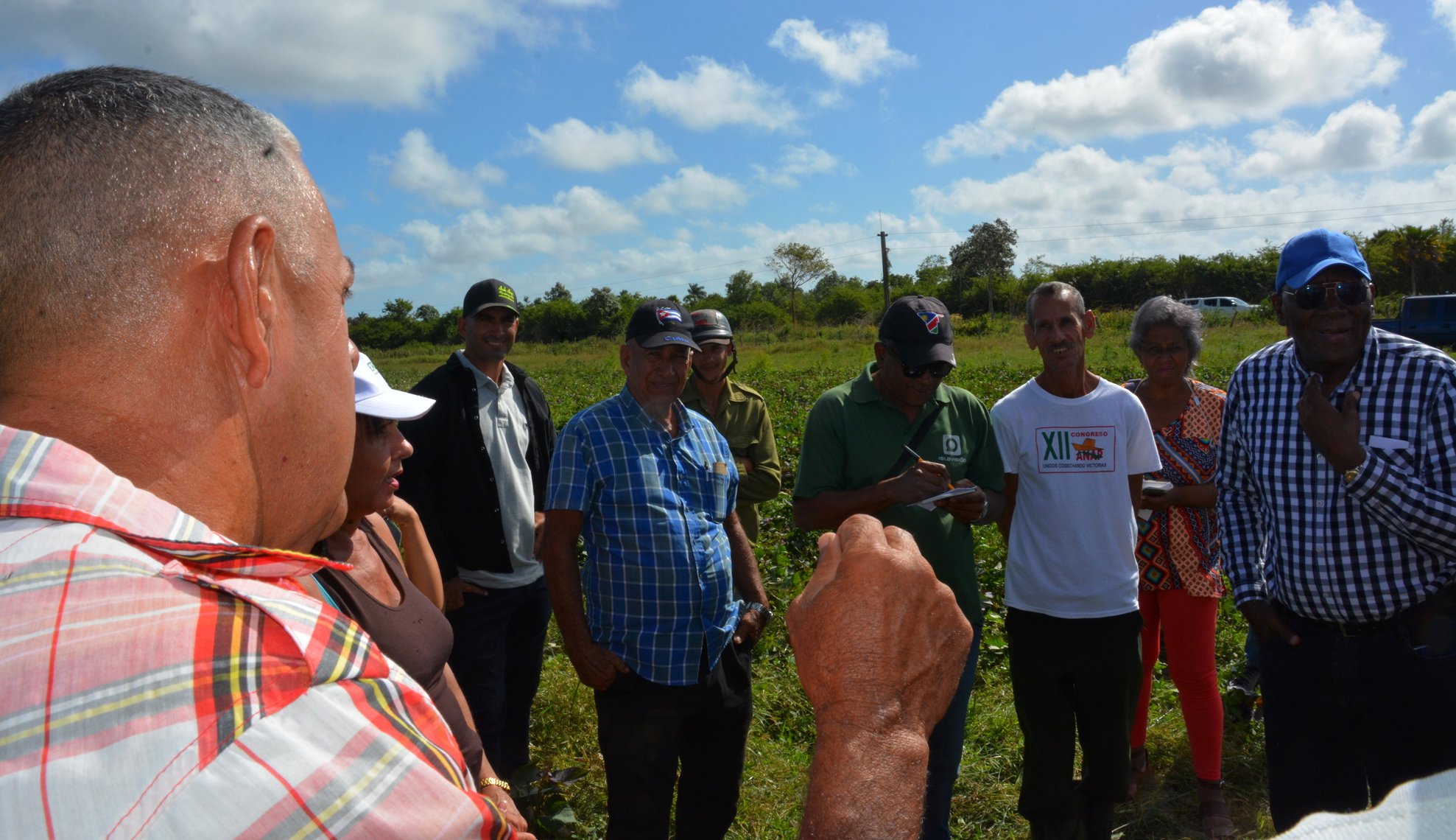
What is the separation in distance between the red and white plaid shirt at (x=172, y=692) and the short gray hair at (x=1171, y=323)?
13.7ft

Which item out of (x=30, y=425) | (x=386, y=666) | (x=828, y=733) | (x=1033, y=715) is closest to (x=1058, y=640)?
(x=1033, y=715)

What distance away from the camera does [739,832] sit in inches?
148

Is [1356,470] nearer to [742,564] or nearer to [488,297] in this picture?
[742,564]

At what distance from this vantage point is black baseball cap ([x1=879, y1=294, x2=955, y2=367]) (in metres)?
3.37

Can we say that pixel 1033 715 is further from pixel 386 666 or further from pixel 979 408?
pixel 386 666

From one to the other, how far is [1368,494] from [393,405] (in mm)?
2846

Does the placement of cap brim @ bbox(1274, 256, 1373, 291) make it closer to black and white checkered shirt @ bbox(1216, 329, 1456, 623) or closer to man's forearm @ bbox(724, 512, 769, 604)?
black and white checkered shirt @ bbox(1216, 329, 1456, 623)

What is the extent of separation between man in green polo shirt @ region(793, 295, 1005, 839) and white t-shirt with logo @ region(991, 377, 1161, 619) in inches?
7.4

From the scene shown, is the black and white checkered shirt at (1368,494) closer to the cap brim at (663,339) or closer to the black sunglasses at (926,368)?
the black sunglasses at (926,368)

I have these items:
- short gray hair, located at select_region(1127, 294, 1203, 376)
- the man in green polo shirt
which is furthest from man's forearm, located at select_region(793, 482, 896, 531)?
short gray hair, located at select_region(1127, 294, 1203, 376)

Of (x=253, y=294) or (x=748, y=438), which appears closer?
(x=253, y=294)

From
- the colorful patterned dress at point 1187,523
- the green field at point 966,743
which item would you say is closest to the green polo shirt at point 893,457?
the colorful patterned dress at point 1187,523

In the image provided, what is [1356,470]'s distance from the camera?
2.72 meters

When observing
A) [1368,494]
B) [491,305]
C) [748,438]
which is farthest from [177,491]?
[748,438]
